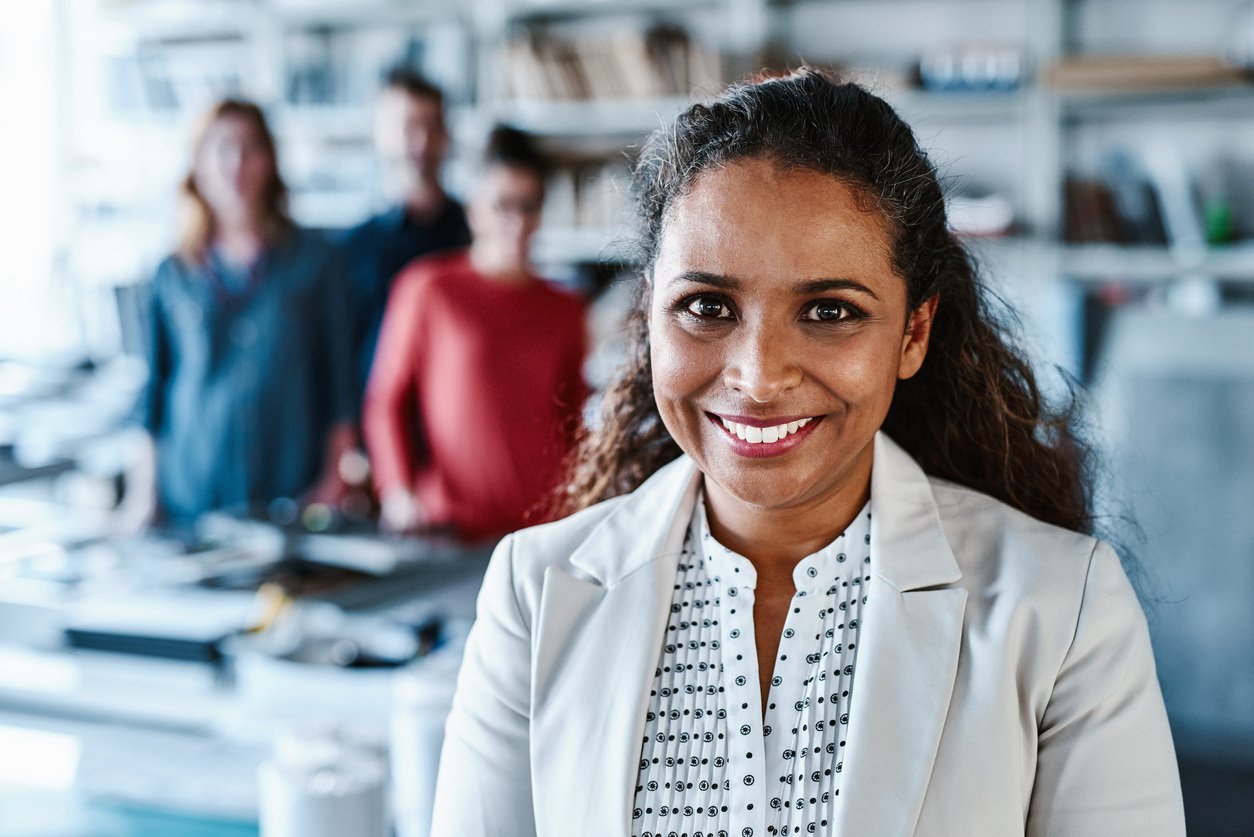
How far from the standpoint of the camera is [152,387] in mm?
2895

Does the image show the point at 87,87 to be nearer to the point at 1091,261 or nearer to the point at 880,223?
the point at 1091,261

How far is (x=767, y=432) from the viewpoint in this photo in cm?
107

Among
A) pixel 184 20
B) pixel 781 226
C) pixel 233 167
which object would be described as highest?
pixel 184 20

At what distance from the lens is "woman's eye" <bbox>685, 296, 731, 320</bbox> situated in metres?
1.07

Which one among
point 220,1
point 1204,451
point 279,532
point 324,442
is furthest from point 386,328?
point 220,1

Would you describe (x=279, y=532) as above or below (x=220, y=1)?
below

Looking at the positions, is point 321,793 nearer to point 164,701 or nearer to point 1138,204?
point 164,701

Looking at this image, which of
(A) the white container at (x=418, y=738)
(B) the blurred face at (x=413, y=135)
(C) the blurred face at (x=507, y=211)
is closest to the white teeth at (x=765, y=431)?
(A) the white container at (x=418, y=738)

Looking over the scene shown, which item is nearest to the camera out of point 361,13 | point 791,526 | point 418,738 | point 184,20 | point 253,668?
point 791,526

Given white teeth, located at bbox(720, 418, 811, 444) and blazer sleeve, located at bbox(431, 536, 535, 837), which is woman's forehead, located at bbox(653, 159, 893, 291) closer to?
white teeth, located at bbox(720, 418, 811, 444)

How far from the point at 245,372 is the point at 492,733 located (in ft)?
6.36

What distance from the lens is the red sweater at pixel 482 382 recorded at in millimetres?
2617

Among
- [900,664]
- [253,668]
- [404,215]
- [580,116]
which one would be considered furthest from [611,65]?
[900,664]

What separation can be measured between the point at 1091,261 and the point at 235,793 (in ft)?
11.0
